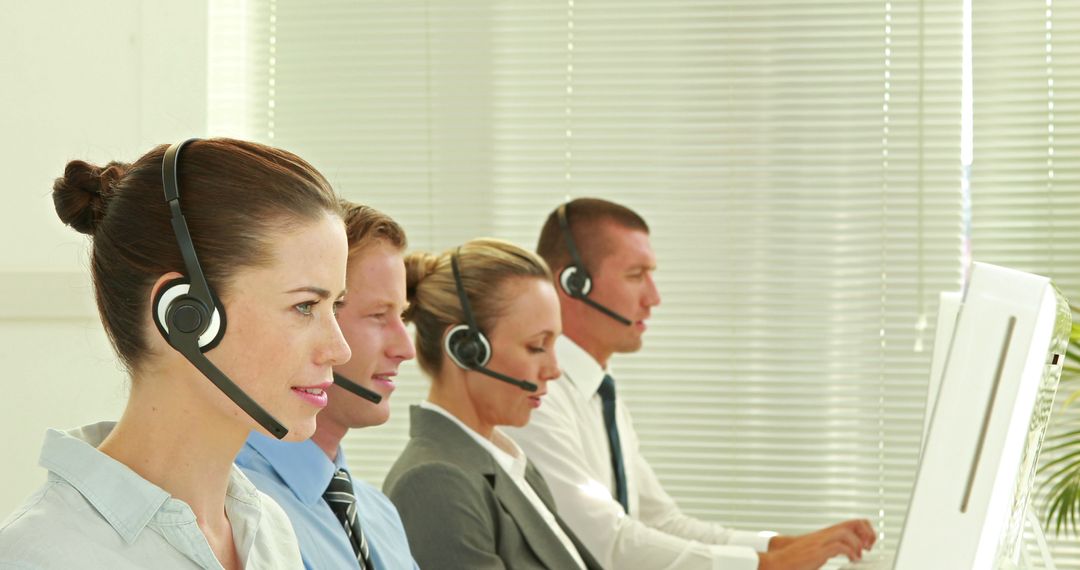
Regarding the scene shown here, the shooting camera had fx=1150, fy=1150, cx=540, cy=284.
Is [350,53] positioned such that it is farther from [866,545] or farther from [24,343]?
[866,545]

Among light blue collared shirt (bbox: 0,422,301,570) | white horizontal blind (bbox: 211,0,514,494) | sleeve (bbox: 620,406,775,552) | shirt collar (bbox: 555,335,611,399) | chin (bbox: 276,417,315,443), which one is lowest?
sleeve (bbox: 620,406,775,552)

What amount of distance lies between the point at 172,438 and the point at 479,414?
44.9 inches

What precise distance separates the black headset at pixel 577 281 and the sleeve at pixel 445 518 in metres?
1.07

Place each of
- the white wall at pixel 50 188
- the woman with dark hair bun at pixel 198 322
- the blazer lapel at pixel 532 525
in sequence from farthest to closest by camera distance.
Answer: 1. the white wall at pixel 50 188
2. the blazer lapel at pixel 532 525
3. the woman with dark hair bun at pixel 198 322

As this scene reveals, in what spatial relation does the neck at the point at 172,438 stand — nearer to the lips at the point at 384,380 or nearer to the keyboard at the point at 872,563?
the lips at the point at 384,380

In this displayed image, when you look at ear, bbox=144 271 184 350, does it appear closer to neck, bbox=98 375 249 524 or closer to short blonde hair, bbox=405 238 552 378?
neck, bbox=98 375 249 524

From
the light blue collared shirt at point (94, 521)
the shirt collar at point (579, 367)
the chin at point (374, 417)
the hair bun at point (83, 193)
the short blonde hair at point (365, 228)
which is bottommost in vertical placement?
the shirt collar at point (579, 367)

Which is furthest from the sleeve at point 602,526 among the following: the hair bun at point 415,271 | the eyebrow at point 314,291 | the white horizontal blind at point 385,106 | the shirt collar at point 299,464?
the eyebrow at point 314,291

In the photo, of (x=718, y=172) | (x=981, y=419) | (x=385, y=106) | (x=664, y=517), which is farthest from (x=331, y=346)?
(x=385, y=106)

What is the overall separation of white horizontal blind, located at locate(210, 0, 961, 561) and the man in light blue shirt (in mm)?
1875

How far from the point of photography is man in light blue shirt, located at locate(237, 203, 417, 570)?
1.52 m

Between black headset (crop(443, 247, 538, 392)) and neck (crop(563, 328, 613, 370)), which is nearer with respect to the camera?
black headset (crop(443, 247, 538, 392))

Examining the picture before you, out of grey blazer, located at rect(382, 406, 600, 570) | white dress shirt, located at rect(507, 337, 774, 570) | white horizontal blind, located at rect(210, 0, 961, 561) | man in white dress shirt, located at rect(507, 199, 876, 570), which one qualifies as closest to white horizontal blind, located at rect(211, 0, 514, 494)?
white horizontal blind, located at rect(210, 0, 961, 561)

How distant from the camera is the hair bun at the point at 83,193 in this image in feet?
3.74
